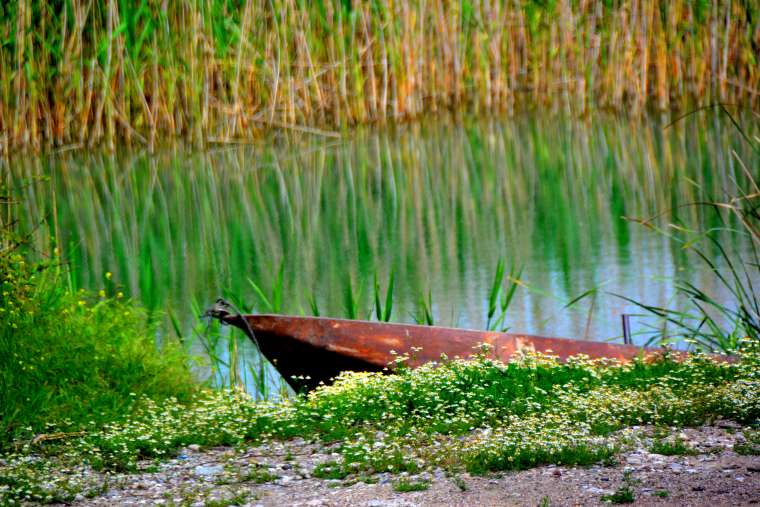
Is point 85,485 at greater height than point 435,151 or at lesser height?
lesser

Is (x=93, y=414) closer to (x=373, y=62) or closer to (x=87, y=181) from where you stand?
(x=87, y=181)

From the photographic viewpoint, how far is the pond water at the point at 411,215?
8.52 metres

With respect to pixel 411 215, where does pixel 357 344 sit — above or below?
below

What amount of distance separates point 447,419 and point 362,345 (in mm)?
1100

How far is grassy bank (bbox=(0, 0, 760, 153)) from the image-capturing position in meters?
13.8

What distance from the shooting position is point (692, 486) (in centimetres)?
397

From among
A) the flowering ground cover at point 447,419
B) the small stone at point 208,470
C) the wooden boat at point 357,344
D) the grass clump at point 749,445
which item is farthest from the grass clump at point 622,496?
the wooden boat at point 357,344

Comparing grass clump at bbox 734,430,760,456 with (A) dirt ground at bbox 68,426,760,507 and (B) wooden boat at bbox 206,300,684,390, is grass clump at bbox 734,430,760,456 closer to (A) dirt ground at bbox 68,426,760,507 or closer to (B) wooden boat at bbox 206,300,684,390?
(A) dirt ground at bbox 68,426,760,507

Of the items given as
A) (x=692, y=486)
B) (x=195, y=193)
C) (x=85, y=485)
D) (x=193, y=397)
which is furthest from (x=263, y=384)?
(x=195, y=193)

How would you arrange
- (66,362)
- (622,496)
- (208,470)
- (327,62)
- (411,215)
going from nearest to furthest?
(622,496) → (208,470) → (66,362) → (411,215) → (327,62)

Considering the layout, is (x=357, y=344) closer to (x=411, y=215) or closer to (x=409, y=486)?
(x=409, y=486)

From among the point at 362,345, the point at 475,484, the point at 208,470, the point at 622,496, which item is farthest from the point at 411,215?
the point at 622,496

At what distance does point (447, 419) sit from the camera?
4996 mm

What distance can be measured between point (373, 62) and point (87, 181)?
3557mm
